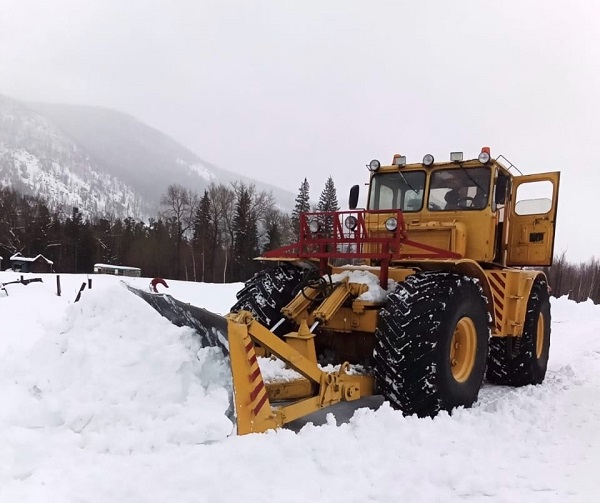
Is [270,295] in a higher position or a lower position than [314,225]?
lower

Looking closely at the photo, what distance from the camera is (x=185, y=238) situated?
64.6 m

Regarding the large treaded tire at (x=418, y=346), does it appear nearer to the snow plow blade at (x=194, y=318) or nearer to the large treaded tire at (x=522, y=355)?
the snow plow blade at (x=194, y=318)

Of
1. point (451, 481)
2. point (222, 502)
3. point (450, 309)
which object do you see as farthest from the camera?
point (450, 309)

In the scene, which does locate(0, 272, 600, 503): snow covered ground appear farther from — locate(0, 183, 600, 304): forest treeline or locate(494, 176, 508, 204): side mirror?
locate(0, 183, 600, 304): forest treeline

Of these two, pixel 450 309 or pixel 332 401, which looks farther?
pixel 450 309

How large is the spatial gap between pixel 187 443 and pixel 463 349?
309cm

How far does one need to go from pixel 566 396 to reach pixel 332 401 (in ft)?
11.4

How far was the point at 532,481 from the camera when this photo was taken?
148 inches

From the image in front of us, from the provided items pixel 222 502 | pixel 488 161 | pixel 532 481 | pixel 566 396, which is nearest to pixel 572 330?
pixel 566 396

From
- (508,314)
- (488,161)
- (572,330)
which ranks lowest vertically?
(572,330)

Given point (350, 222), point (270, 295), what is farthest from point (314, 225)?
point (270, 295)

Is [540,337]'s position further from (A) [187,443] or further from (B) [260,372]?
(A) [187,443]

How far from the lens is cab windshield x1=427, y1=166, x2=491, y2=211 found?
6.46 metres

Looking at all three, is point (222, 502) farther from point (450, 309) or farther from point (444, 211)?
point (444, 211)
